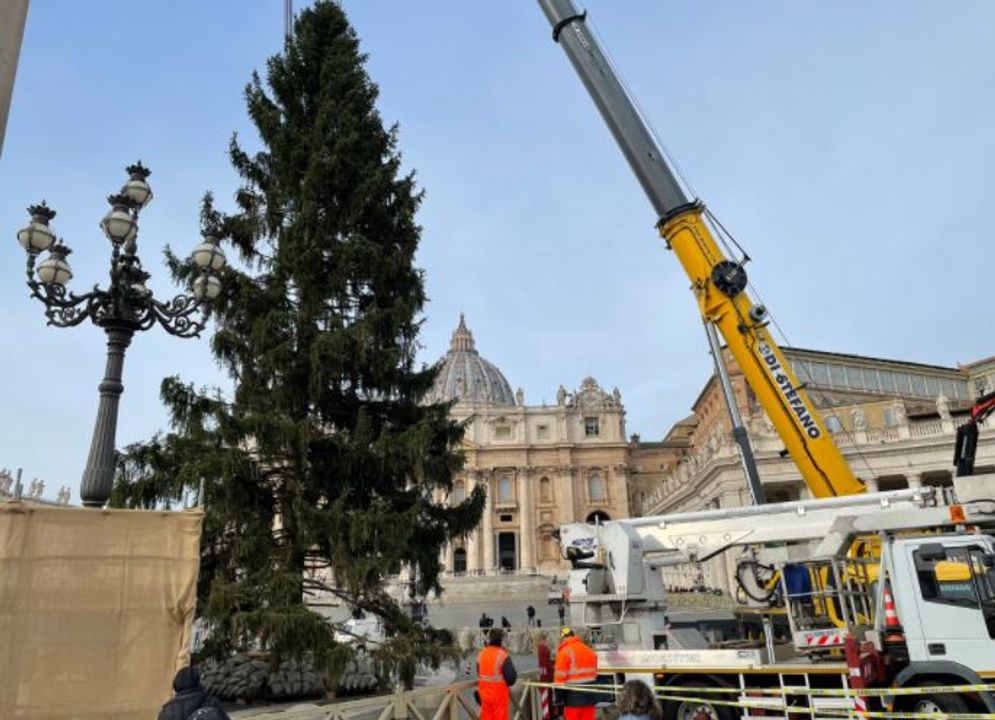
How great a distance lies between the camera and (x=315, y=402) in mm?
12484

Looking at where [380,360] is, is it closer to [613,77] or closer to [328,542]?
[328,542]

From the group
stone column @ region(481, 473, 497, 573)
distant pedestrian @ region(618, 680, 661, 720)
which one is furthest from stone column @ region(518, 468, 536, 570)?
distant pedestrian @ region(618, 680, 661, 720)

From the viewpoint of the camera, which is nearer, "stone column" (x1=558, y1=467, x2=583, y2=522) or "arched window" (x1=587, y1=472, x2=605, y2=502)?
"stone column" (x1=558, y1=467, x2=583, y2=522)

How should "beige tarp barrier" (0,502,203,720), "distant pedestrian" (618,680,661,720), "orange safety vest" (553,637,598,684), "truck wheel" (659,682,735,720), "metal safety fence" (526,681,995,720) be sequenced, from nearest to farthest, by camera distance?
"distant pedestrian" (618,680,661,720) → "beige tarp barrier" (0,502,203,720) → "metal safety fence" (526,681,995,720) → "orange safety vest" (553,637,598,684) → "truck wheel" (659,682,735,720)

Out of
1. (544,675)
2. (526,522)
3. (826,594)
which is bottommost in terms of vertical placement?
(544,675)

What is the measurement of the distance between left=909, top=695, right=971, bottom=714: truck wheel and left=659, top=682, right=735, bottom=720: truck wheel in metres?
2.33

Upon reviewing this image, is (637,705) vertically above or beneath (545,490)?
beneath

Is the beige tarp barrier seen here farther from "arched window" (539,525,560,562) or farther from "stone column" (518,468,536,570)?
"stone column" (518,468,536,570)

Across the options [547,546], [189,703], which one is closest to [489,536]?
[547,546]

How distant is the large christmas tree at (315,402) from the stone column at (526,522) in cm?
7480

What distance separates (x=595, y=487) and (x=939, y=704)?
84.4 meters

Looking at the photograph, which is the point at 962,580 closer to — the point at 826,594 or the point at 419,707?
the point at 826,594

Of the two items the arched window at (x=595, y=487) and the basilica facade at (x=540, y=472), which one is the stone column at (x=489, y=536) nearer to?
Result: the basilica facade at (x=540, y=472)

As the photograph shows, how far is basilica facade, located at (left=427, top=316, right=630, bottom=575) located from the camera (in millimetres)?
86625
